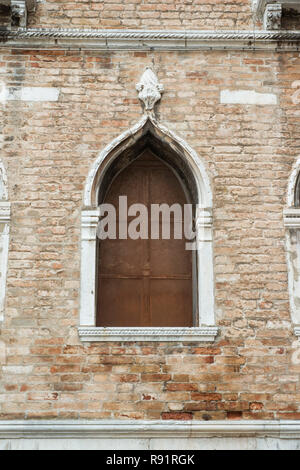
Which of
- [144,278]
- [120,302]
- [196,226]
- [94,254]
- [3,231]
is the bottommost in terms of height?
[120,302]

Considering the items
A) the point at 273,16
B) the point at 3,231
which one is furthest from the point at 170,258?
the point at 273,16

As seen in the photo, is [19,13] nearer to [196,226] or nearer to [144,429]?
[196,226]

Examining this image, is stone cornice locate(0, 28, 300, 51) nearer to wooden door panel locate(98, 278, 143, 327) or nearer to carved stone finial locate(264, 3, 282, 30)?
carved stone finial locate(264, 3, 282, 30)

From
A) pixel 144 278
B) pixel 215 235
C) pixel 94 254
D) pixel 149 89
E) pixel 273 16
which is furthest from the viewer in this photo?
pixel 273 16

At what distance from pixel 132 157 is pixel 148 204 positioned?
0.50 m

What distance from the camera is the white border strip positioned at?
5.81 metres

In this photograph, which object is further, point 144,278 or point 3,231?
point 144,278

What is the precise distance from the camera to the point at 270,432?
5.88 metres

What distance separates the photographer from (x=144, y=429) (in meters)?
5.84

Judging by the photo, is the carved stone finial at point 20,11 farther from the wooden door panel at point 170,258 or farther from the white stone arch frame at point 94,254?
the wooden door panel at point 170,258

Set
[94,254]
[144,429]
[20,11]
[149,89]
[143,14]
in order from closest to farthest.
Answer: [144,429]
[94,254]
[149,89]
[20,11]
[143,14]

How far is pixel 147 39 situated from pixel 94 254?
7.49ft
